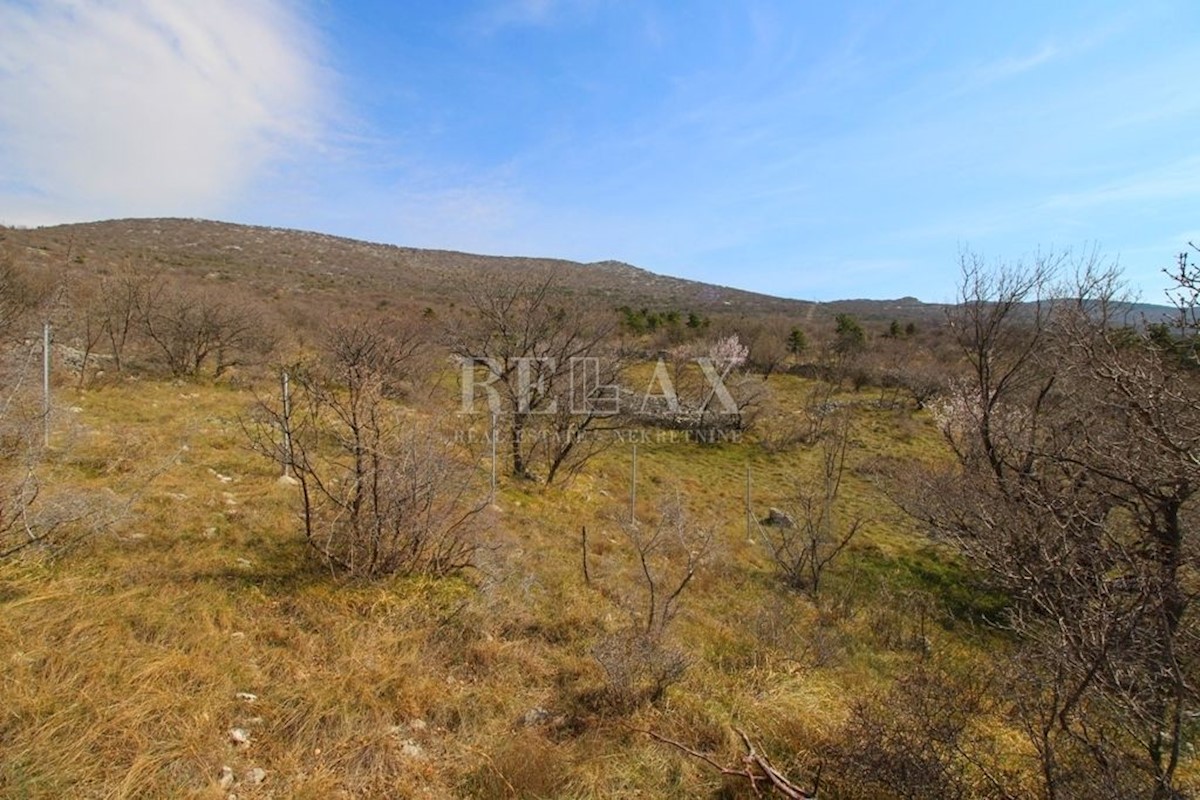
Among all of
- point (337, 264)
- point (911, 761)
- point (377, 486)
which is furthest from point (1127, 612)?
point (337, 264)

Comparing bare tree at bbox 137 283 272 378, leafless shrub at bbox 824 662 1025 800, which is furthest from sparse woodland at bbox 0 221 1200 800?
bare tree at bbox 137 283 272 378

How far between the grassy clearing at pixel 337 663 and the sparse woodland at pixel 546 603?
2 cm

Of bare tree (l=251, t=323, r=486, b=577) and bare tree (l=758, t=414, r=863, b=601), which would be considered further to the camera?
bare tree (l=758, t=414, r=863, b=601)

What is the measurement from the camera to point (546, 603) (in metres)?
5.38

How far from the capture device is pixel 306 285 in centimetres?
3372

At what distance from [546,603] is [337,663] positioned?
2.14m

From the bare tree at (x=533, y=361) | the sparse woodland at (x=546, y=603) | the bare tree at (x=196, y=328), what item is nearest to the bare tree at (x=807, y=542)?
the sparse woodland at (x=546, y=603)

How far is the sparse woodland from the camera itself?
262 cm

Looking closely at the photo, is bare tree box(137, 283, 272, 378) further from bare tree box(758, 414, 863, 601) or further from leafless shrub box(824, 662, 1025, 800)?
leafless shrub box(824, 662, 1025, 800)

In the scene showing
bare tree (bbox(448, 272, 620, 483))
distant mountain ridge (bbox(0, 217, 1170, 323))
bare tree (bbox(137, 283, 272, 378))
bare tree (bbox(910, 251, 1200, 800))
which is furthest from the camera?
distant mountain ridge (bbox(0, 217, 1170, 323))

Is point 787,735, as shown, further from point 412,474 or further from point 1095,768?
point 412,474

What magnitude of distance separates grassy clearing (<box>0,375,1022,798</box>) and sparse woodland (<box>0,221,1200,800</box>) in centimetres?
2

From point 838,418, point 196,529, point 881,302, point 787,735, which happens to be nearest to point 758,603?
point 787,735

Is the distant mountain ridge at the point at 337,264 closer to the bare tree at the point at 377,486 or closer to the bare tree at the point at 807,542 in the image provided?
the bare tree at the point at 807,542
